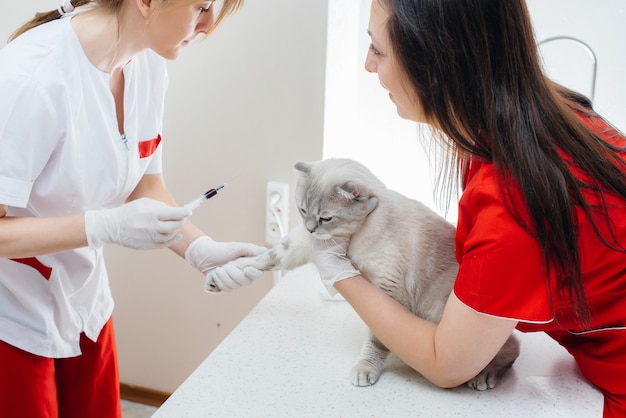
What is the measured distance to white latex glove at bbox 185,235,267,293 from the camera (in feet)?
3.90

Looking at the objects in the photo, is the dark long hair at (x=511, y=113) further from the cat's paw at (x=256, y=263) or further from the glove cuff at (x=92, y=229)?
the glove cuff at (x=92, y=229)

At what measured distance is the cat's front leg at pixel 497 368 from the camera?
3.24 ft

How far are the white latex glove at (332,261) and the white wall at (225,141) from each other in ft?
1.81

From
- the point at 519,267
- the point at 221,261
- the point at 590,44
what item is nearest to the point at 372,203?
the point at 519,267

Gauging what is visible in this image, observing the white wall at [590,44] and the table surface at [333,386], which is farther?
the white wall at [590,44]

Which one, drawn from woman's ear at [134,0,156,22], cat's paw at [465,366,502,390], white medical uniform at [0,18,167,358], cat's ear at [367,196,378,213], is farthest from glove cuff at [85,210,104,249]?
cat's paw at [465,366,502,390]

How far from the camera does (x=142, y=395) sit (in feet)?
6.87

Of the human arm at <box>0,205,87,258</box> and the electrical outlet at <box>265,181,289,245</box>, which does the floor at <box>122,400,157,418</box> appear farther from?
the human arm at <box>0,205,87,258</box>

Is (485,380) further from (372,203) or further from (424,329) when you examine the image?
(372,203)

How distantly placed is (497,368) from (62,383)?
3.12 feet

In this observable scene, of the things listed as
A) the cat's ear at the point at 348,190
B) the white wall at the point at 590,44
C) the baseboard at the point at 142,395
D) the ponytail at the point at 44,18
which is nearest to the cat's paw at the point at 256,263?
the cat's ear at the point at 348,190

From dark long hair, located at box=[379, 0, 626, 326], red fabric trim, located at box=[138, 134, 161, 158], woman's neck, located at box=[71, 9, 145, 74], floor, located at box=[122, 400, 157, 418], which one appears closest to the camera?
dark long hair, located at box=[379, 0, 626, 326]

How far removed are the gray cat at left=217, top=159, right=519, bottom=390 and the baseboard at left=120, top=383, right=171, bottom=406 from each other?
4.21 ft

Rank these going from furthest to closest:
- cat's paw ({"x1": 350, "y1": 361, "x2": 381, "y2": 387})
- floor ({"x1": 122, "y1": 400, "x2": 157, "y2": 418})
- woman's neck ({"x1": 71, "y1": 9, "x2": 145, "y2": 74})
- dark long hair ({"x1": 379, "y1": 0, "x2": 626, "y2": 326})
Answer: floor ({"x1": 122, "y1": 400, "x2": 157, "y2": 418}) → woman's neck ({"x1": 71, "y1": 9, "x2": 145, "y2": 74}) → cat's paw ({"x1": 350, "y1": 361, "x2": 381, "y2": 387}) → dark long hair ({"x1": 379, "y1": 0, "x2": 626, "y2": 326})
